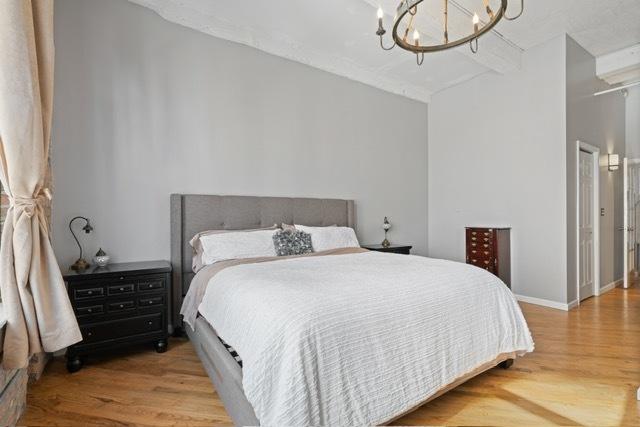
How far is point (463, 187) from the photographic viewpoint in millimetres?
4934

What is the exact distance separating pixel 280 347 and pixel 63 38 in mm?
3085

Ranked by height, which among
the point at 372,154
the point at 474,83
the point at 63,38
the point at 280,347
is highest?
the point at 474,83

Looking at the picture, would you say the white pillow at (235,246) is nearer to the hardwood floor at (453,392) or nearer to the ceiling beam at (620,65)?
the hardwood floor at (453,392)

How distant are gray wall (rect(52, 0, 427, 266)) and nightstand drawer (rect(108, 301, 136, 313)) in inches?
21.8

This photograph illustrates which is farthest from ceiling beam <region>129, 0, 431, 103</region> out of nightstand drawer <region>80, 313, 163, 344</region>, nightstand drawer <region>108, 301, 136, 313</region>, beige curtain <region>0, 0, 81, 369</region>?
nightstand drawer <region>80, 313, 163, 344</region>

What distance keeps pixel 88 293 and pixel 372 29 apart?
12.1 feet

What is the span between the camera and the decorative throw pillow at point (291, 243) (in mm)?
3037

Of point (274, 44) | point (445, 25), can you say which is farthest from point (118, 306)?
point (445, 25)

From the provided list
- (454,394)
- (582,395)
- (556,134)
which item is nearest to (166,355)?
(454,394)

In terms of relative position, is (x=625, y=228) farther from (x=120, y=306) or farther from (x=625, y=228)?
(x=120, y=306)

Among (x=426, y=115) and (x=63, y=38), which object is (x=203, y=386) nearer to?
(x=63, y=38)

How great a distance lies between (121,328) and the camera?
2473 mm

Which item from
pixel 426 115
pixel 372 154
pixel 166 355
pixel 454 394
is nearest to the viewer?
pixel 454 394

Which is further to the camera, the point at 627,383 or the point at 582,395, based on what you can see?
the point at 627,383
